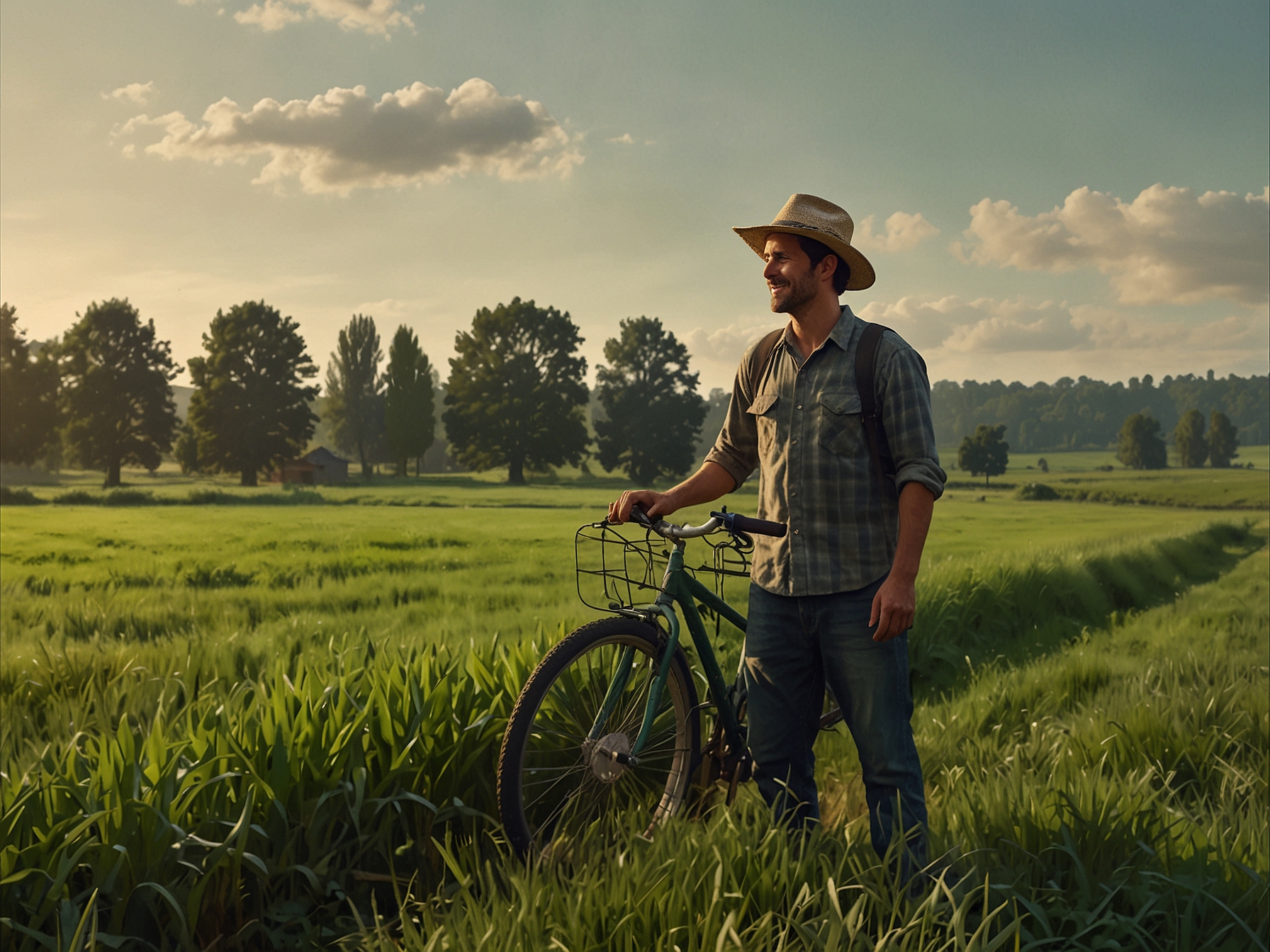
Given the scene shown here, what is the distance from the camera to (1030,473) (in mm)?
112500

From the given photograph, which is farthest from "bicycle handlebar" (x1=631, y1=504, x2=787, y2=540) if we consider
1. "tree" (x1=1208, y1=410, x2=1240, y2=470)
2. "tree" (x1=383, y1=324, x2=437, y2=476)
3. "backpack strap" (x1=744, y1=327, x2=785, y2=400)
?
"tree" (x1=1208, y1=410, x2=1240, y2=470)

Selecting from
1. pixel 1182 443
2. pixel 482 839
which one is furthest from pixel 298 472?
pixel 1182 443

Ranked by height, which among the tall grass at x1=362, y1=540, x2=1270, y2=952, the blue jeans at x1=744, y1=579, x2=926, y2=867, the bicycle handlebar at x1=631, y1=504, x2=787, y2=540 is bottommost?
the tall grass at x1=362, y1=540, x2=1270, y2=952

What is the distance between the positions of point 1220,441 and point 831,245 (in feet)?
515

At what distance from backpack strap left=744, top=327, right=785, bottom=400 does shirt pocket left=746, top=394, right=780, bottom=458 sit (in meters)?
0.10

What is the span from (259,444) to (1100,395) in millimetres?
158549

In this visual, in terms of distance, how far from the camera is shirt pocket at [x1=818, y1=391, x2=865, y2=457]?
3.37 metres

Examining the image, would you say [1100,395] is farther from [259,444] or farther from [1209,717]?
[1209,717]

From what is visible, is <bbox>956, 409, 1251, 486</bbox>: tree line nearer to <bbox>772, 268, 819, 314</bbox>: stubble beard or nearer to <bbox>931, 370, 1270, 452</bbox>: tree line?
<bbox>931, 370, 1270, 452</bbox>: tree line

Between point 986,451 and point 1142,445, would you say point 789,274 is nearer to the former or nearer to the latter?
point 986,451

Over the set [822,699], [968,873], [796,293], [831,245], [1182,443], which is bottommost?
[968,873]

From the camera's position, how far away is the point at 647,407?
80.7 meters

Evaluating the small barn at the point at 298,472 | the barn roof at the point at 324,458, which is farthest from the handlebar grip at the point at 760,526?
the barn roof at the point at 324,458

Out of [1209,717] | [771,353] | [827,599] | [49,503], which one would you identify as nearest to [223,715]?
[827,599]
